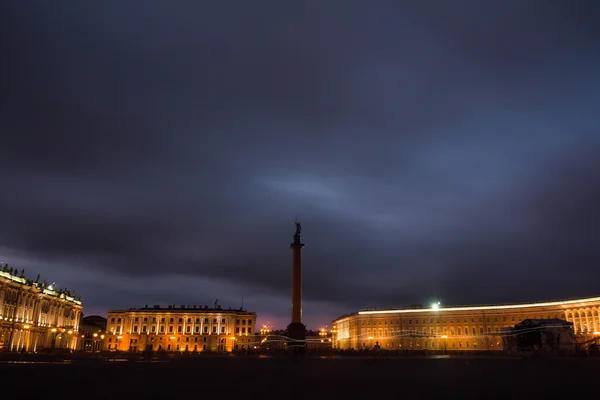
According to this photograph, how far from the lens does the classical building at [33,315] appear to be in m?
80.5

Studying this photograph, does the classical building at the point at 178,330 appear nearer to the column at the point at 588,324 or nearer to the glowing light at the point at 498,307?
the glowing light at the point at 498,307

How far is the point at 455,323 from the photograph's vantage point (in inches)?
4970

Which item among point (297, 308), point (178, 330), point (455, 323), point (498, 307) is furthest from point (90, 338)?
point (498, 307)

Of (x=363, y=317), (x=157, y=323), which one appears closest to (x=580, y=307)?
(x=363, y=317)

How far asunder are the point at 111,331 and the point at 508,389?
13004 centimetres

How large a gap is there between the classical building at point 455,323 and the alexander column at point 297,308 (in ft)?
221

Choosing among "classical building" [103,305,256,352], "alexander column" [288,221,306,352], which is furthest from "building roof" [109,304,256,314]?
"alexander column" [288,221,306,352]

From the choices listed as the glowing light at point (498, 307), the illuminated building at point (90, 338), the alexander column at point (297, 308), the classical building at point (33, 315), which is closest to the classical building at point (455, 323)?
the glowing light at point (498, 307)

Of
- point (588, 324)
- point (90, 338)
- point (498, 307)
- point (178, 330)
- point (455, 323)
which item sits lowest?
point (90, 338)

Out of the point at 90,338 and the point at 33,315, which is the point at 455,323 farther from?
the point at 90,338

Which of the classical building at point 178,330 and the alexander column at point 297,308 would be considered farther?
the classical building at point 178,330

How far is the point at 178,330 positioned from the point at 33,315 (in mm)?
41042

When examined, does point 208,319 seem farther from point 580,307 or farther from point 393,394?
point 393,394

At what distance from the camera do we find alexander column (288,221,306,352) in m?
61.8
